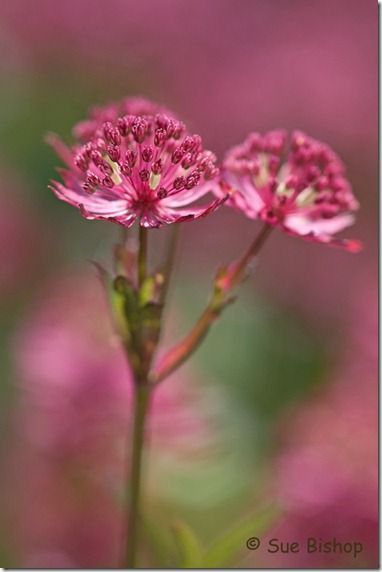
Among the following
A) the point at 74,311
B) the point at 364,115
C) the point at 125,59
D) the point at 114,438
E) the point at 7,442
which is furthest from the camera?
the point at 125,59

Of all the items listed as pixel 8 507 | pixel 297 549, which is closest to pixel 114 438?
pixel 8 507

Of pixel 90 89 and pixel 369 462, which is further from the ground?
pixel 90 89

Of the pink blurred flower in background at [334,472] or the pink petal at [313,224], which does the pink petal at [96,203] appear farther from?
the pink blurred flower in background at [334,472]

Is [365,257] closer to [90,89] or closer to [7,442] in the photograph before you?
[90,89]

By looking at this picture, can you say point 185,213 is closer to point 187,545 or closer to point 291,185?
point 291,185

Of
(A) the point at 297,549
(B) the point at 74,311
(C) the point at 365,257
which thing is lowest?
(A) the point at 297,549

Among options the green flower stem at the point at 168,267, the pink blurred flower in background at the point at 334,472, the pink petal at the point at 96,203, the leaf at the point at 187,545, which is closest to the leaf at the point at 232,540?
the leaf at the point at 187,545

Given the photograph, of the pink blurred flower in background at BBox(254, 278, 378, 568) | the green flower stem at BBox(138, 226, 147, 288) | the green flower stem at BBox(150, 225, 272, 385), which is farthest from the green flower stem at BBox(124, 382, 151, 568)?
the pink blurred flower in background at BBox(254, 278, 378, 568)

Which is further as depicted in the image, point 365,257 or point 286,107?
point 286,107
